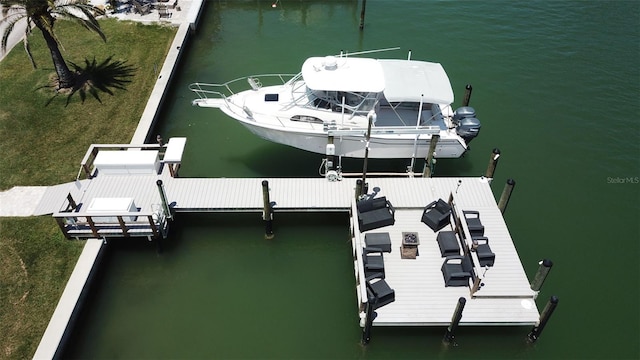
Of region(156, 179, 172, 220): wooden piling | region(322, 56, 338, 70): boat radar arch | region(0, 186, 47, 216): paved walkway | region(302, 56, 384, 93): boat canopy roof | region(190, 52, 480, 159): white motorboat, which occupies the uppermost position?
region(322, 56, 338, 70): boat radar arch

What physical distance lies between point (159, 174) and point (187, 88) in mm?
7406

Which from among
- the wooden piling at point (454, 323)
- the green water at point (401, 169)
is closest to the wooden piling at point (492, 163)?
the green water at point (401, 169)

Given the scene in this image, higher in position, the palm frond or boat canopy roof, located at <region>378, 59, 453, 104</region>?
boat canopy roof, located at <region>378, 59, 453, 104</region>

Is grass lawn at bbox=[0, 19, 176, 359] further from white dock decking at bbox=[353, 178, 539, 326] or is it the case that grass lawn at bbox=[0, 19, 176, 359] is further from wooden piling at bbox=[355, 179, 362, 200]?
white dock decking at bbox=[353, 178, 539, 326]

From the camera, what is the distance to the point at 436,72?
1894 cm

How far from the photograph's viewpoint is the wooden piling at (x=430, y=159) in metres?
18.0

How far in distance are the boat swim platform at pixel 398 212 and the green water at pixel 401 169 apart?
852 mm

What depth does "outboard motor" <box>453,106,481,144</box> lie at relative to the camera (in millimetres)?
18047

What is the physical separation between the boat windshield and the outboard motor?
3152 mm

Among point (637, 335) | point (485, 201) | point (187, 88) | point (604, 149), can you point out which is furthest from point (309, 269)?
point (604, 149)

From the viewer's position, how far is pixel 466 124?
18.1m

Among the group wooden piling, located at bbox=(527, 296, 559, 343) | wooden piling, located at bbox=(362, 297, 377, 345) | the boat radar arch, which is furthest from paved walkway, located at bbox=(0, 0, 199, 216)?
wooden piling, located at bbox=(527, 296, 559, 343)

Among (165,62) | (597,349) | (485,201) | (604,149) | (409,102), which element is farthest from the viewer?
(165,62)

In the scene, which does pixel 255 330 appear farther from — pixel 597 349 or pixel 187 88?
pixel 187 88
